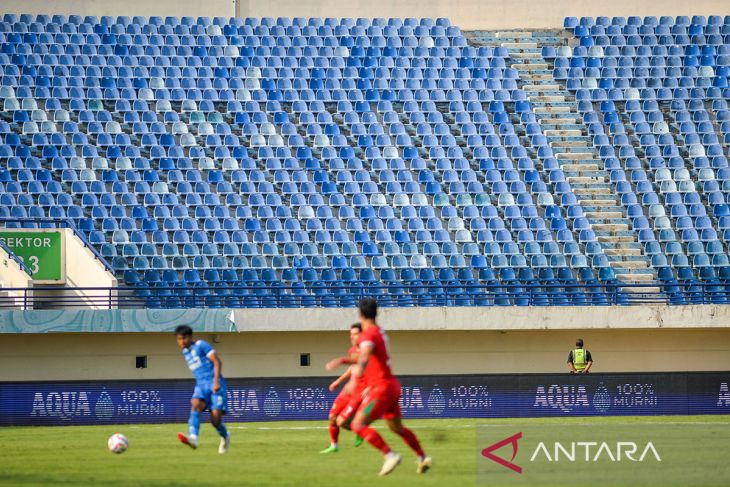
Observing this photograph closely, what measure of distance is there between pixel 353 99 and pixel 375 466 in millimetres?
19387

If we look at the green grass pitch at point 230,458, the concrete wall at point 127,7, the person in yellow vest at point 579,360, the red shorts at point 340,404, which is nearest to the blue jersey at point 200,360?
the green grass pitch at point 230,458

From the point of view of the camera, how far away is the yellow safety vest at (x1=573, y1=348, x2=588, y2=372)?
24.2m

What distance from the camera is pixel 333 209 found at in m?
29.4

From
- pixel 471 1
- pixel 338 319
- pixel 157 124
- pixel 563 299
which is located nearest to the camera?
pixel 338 319

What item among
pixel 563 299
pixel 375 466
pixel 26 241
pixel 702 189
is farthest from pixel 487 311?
pixel 375 466

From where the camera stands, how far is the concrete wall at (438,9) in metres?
34.8

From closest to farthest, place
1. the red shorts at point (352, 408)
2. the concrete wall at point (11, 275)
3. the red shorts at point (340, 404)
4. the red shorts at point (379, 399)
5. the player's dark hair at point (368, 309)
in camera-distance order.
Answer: the player's dark hair at point (368, 309)
the red shorts at point (379, 399)
the red shorts at point (352, 408)
the red shorts at point (340, 404)
the concrete wall at point (11, 275)

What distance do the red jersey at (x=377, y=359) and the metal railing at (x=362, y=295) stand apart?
1295cm

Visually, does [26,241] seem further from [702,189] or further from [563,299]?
[702,189]

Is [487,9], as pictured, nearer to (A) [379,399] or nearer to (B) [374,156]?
(B) [374,156]

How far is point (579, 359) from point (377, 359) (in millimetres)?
12591

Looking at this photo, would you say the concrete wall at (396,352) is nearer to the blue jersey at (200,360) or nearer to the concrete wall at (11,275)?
the concrete wall at (11,275)

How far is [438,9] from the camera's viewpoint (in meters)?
35.7

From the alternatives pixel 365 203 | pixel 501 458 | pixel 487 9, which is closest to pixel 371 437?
pixel 501 458
